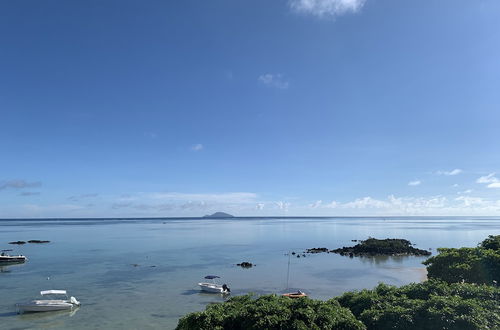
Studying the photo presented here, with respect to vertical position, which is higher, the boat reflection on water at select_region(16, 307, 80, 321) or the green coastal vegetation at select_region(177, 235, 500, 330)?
the green coastal vegetation at select_region(177, 235, 500, 330)

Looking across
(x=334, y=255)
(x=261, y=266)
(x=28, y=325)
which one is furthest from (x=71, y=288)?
(x=334, y=255)

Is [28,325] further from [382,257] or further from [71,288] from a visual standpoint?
[382,257]

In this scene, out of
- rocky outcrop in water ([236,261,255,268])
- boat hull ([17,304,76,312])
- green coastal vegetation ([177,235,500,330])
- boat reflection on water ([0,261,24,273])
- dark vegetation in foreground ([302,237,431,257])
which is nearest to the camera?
green coastal vegetation ([177,235,500,330])

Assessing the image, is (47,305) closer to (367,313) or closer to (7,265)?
(367,313)

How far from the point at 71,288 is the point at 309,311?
38003 mm

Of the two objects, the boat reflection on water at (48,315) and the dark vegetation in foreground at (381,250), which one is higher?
the dark vegetation in foreground at (381,250)

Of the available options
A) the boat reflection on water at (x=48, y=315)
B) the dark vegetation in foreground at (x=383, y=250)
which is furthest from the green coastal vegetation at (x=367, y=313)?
the dark vegetation in foreground at (x=383, y=250)

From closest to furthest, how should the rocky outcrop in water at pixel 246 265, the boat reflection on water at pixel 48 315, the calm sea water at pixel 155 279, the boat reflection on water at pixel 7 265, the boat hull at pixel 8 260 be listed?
the boat reflection on water at pixel 48 315 → the calm sea water at pixel 155 279 → the boat reflection on water at pixel 7 265 → the rocky outcrop in water at pixel 246 265 → the boat hull at pixel 8 260

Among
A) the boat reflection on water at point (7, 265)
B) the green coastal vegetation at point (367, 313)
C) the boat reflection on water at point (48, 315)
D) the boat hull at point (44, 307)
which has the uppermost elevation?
the green coastal vegetation at point (367, 313)

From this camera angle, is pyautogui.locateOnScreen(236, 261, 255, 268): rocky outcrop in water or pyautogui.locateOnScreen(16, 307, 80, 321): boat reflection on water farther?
pyautogui.locateOnScreen(236, 261, 255, 268): rocky outcrop in water

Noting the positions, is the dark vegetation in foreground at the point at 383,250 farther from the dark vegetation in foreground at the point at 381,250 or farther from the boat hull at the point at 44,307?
the boat hull at the point at 44,307

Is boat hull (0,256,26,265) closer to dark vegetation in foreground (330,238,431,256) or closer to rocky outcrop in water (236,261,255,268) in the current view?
rocky outcrop in water (236,261,255,268)

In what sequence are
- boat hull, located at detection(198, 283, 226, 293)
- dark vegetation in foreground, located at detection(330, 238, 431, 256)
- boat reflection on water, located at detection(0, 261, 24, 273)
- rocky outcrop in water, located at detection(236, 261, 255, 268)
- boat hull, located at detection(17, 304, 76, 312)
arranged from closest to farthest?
boat hull, located at detection(17, 304, 76, 312), boat hull, located at detection(198, 283, 226, 293), boat reflection on water, located at detection(0, 261, 24, 273), rocky outcrop in water, located at detection(236, 261, 255, 268), dark vegetation in foreground, located at detection(330, 238, 431, 256)

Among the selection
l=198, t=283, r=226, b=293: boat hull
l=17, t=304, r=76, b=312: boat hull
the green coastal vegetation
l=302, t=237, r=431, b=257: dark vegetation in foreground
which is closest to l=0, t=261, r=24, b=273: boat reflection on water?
l=17, t=304, r=76, b=312: boat hull
